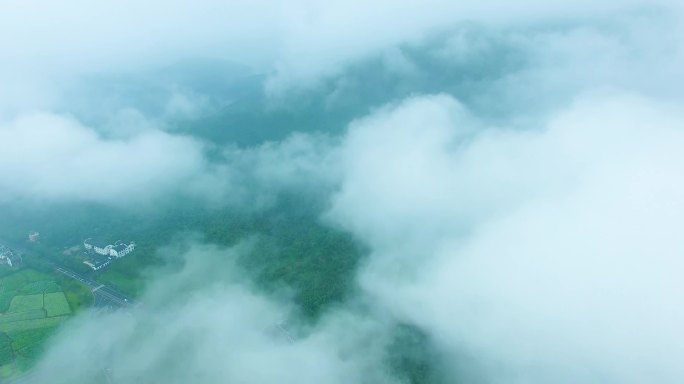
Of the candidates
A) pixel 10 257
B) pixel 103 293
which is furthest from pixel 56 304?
pixel 10 257

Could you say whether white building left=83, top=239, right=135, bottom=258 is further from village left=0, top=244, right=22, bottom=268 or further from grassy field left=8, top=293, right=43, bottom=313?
grassy field left=8, top=293, right=43, bottom=313

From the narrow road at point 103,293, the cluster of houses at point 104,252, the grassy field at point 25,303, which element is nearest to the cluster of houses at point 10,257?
the narrow road at point 103,293

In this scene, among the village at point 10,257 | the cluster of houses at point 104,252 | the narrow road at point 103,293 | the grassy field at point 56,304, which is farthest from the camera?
the village at point 10,257

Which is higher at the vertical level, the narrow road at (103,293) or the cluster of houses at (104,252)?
the cluster of houses at (104,252)

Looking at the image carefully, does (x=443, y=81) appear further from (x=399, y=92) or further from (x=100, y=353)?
(x=100, y=353)

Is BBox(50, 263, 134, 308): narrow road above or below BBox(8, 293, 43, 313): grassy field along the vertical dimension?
above

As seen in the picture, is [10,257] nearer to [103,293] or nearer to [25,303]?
[25,303]

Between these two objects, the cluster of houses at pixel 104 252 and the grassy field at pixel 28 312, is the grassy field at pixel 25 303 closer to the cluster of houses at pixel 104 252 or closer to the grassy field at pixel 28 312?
the grassy field at pixel 28 312

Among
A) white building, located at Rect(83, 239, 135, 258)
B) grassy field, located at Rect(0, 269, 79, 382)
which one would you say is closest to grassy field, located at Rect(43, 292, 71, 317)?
grassy field, located at Rect(0, 269, 79, 382)
